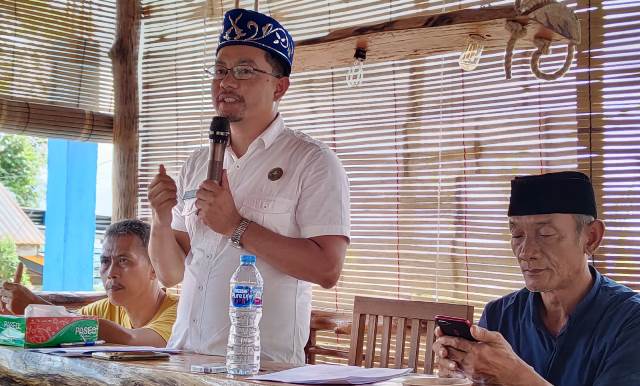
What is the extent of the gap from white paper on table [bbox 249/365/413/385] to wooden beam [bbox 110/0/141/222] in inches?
108

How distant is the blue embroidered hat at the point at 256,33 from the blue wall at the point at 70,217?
277cm

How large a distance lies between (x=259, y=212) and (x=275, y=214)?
0.05m

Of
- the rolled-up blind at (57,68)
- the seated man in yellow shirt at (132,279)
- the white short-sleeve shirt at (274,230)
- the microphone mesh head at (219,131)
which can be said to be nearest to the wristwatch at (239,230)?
the white short-sleeve shirt at (274,230)

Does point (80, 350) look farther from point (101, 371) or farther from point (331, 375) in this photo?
point (331, 375)

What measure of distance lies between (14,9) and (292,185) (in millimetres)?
2614

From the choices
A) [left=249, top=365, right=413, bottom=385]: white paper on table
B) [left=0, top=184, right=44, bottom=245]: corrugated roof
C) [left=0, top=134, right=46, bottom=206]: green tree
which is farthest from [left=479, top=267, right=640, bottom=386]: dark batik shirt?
[left=0, top=134, right=46, bottom=206]: green tree

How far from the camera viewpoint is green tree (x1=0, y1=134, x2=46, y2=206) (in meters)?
9.66

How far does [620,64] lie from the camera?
2.89 meters

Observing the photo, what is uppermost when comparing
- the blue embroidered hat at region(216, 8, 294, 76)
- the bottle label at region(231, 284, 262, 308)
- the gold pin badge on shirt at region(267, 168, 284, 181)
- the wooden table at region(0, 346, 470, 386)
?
the blue embroidered hat at region(216, 8, 294, 76)

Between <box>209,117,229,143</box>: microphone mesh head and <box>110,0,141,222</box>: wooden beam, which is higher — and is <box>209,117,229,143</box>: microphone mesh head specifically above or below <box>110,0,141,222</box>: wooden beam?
below

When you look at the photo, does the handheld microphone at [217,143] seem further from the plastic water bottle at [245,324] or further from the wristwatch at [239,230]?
the plastic water bottle at [245,324]

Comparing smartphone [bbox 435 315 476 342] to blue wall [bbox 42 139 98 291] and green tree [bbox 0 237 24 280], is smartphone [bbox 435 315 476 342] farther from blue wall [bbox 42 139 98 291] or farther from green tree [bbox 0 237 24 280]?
green tree [bbox 0 237 24 280]

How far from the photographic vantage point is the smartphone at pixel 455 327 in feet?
5.72

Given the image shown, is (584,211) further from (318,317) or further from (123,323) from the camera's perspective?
(123,323)
